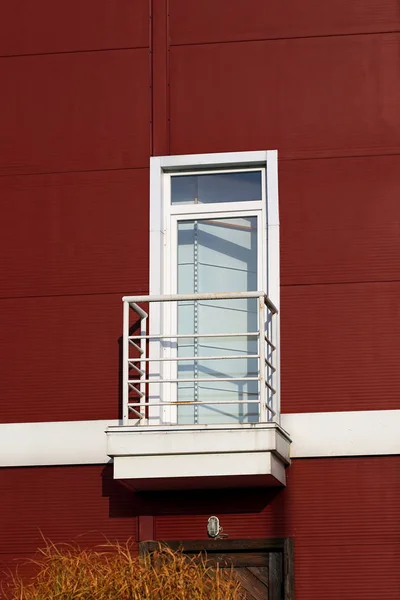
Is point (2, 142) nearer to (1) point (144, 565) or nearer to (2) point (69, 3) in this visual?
(2) point (69, 3)

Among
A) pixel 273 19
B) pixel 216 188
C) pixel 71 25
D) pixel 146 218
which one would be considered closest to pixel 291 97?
pixel 273 19

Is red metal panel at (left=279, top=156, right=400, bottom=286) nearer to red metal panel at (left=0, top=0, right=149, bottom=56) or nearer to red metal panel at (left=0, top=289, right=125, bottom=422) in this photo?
red metal panel at (left=0, top=289, right=125, bottom=422)

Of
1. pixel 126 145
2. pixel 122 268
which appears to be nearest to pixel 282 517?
pixel 122 268

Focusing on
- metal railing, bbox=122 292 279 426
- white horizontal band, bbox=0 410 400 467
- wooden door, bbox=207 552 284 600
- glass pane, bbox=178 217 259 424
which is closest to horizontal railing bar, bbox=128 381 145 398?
metal railing, bbox=122 292 279 426

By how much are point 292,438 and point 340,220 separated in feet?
6.86

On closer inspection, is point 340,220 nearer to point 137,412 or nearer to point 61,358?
point 137,412

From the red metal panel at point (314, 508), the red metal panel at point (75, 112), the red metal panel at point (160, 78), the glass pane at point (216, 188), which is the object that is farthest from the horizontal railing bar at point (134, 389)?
the red metal panel at point (160, 78)

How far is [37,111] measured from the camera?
14273 millimetres

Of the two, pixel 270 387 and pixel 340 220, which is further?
pixel 340 220

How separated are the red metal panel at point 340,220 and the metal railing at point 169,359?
2.05 ft

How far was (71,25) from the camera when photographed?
14.4m

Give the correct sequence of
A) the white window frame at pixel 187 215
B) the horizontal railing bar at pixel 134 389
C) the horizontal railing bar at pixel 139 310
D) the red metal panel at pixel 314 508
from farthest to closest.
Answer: the white window frame at pixel 187 215, the horizontal railing bar at pixel 139 310, the horizontal railing bar at pixel 134 389, the red metal panel at pixel 314 508

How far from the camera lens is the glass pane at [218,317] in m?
13.5

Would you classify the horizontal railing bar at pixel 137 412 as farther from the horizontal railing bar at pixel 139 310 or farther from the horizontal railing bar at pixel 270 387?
the horizontal railing bar at pixel 270 387
